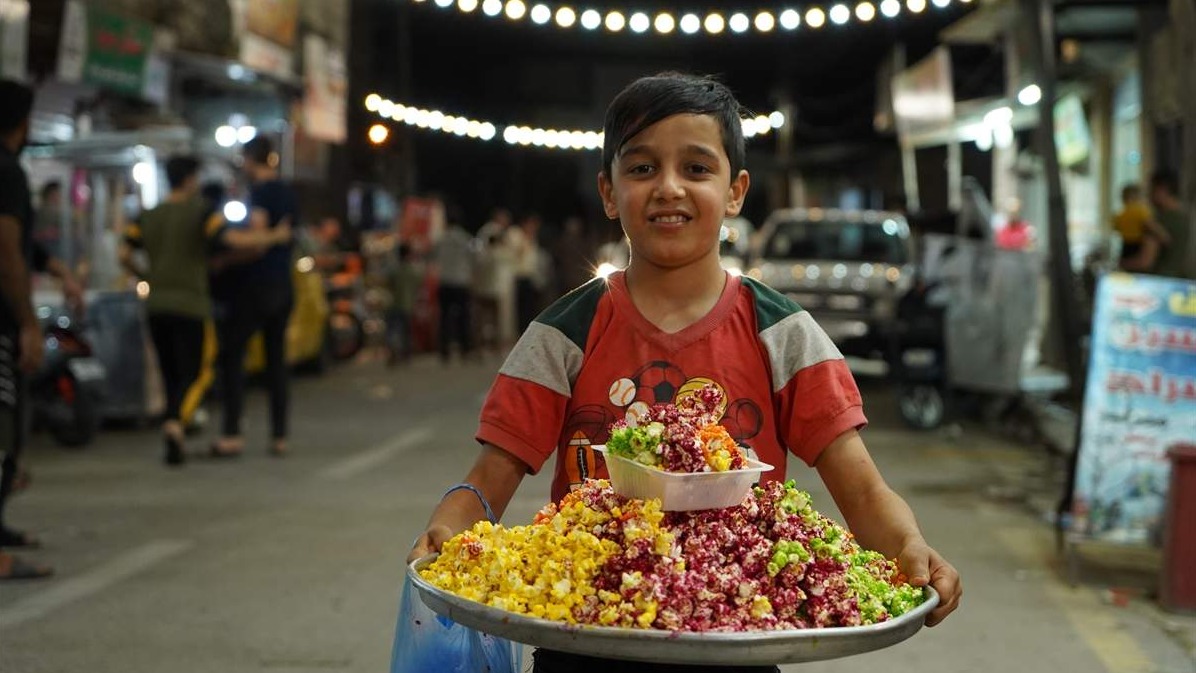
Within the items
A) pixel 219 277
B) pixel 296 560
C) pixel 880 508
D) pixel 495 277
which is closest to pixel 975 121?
pixel 495 277

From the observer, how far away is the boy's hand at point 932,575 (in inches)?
102

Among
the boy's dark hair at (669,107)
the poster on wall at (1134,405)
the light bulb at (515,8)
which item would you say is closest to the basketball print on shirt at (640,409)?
the boy's dark hair at (669,107)

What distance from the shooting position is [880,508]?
283 cm

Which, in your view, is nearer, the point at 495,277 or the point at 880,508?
the point at 880,508

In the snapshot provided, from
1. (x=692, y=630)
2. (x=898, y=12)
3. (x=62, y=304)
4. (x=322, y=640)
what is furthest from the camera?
(x=898, y=12)

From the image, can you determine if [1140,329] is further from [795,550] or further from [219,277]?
[219,277]

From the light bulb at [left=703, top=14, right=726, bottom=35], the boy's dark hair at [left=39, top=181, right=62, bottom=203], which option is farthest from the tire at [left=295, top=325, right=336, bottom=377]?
the light bulb at [left=703, top=14, right=726, bottom=35]

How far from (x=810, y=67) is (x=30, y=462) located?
34.0 metres

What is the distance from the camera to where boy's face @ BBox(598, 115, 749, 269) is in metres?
2.79

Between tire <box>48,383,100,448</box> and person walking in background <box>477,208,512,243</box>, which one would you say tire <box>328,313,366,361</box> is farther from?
tire <box>48,383,100,448</box>

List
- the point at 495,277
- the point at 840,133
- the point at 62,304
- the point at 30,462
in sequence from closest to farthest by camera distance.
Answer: the point at 30,462 → the point at 62,304 → the point at 495,277 → the point at 840,133

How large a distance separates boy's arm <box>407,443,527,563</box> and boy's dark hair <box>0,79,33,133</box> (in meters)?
5.17

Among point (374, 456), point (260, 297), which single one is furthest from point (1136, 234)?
point (260, 297)

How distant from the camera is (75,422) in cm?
1176
